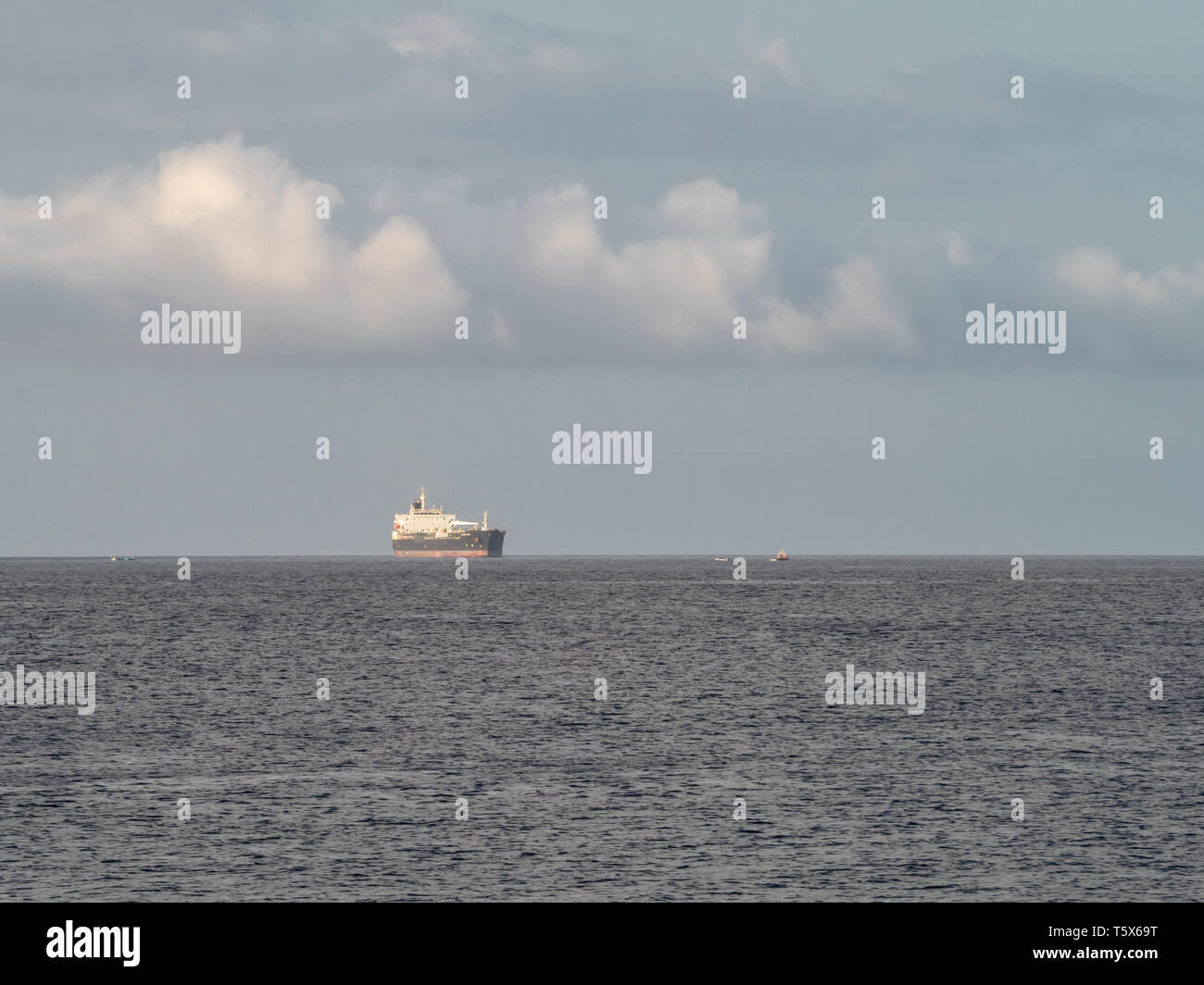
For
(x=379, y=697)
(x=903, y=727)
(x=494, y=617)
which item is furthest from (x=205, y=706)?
(x=494, y=617)

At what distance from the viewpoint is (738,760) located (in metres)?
57.8

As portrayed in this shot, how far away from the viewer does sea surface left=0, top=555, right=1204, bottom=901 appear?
37.8 meters

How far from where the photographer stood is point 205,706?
75.9 m

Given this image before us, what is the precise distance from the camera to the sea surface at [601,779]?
37.8m

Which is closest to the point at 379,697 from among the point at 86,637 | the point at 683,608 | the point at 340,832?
the point at 340,832

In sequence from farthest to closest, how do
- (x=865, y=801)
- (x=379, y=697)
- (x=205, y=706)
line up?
(x=379, y=697)
(x=205, y=706)
(x=865, y=801)

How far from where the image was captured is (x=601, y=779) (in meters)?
52.8
